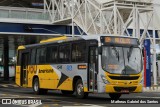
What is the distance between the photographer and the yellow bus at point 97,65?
1889 centimetres

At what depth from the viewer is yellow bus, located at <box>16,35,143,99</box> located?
18891 mm

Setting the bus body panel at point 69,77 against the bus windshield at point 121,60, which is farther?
the bus windshield at point 121,60

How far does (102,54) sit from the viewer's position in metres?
19.0

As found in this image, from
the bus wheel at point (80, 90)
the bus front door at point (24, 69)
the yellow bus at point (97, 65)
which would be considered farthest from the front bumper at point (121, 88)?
the bus front door at point (24, 69)

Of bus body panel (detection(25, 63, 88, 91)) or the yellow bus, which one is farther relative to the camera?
bus body panel (detection(25, 63, 88, 91))

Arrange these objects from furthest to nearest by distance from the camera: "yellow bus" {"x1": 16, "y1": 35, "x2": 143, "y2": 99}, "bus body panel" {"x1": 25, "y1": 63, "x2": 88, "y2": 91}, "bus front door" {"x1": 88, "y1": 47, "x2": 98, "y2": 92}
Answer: "bus body panel" {"x1": 25, "y1": 63, "x2": 88, "y2": 91}
"bus front door" {"x1": 88, "y1": 47, "x2": 98, "y2": 92}
"yellow bus" {"x1": 16, "y1": 35, "x2": 143, "y2": 99}

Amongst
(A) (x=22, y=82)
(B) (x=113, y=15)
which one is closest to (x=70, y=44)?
(A) (x=22, y=82)

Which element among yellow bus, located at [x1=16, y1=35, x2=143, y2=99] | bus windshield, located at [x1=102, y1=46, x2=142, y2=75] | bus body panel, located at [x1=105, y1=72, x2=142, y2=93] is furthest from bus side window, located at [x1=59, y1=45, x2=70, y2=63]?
bus body panel, located at [x1=105, y1=72, x2=142, y2=93]

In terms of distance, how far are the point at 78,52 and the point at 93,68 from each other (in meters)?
1.61

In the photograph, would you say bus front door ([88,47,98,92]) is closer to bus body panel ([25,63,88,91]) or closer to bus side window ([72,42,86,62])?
bus body panel ([25,63,88,91])

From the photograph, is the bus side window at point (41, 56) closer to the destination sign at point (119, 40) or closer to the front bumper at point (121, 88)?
the destination sign at point (119, 40)

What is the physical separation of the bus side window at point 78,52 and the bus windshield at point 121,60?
1.38 meters

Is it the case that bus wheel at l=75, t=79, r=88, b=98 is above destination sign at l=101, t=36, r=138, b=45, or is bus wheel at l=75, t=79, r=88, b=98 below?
below

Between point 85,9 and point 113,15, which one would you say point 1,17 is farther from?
point 113,15
